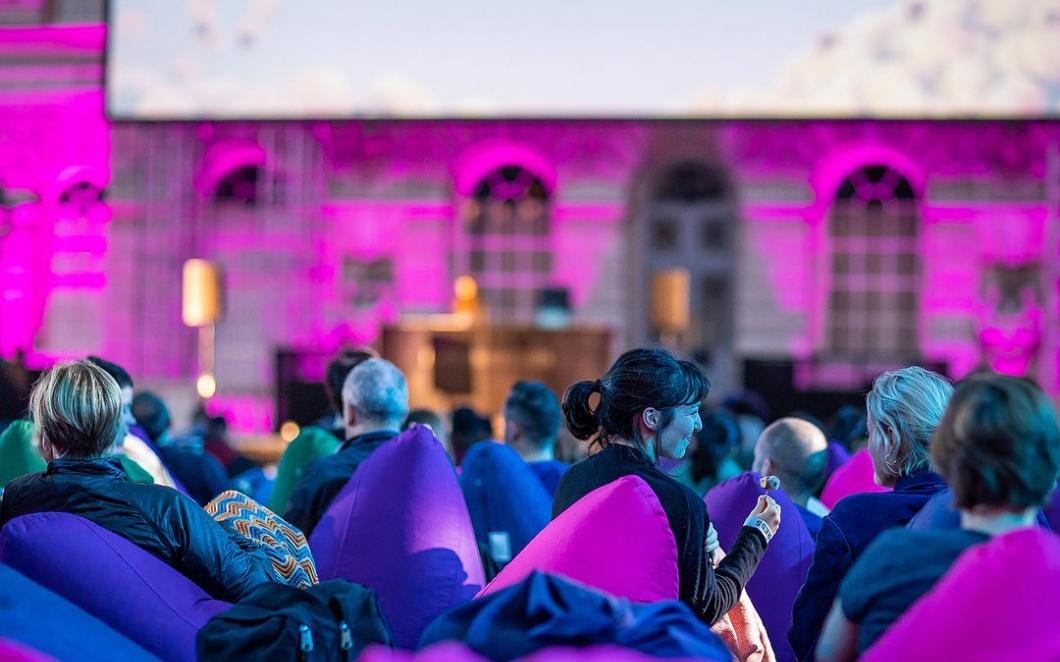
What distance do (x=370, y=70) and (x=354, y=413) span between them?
758 cm

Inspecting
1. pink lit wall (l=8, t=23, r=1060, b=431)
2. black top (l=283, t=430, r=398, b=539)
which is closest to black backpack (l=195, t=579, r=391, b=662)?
black top (l=283, t=430, r=398, b=539)

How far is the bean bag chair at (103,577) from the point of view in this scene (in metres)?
2.40

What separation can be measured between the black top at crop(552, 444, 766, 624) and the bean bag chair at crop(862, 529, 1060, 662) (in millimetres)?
642

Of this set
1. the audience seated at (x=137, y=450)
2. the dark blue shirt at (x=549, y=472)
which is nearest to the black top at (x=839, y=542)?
the dark blue shirt at (x=549, y=472)

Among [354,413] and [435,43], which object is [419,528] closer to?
[354,413]

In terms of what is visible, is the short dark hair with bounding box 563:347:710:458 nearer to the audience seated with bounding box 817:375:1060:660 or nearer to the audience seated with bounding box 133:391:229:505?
the audience seated with bounding box 817:375:1060:660

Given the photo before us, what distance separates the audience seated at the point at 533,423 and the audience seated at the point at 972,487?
197 centimetres

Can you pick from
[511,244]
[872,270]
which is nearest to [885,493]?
[872,270]

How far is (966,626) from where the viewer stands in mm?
1732

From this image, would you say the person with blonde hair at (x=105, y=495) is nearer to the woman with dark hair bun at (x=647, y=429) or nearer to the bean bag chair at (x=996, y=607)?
the woman with dark hair bun at (x=647, y=429)

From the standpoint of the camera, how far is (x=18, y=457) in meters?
3.62

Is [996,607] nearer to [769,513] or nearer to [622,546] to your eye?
[622,546]

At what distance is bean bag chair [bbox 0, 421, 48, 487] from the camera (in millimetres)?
A: 3615

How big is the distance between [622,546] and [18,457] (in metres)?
1.96
